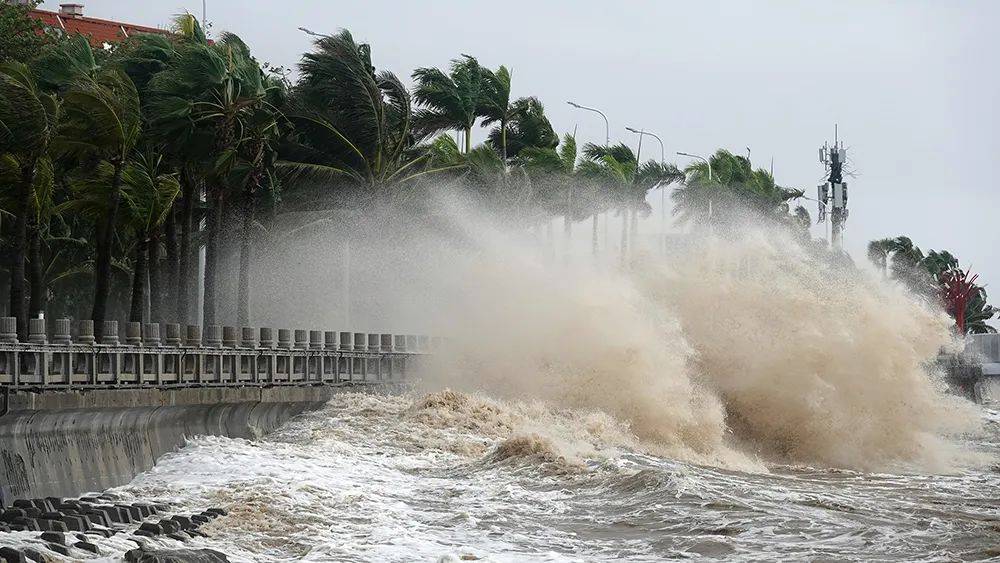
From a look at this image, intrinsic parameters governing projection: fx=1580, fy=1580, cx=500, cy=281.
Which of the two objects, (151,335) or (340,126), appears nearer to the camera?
(151,335)

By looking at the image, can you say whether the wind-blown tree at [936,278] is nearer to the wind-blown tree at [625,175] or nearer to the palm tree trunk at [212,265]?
the wind-blown tree at [625,175]

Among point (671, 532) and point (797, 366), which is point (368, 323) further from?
point (671, 532)

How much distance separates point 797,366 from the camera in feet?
125

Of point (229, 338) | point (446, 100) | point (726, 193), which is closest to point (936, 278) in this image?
point (726, 193)

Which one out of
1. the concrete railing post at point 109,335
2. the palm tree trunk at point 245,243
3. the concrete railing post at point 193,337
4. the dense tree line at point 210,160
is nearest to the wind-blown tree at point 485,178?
the dense tree line at point 210,160

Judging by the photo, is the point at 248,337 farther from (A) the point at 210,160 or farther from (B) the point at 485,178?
(B) the point at 485,178

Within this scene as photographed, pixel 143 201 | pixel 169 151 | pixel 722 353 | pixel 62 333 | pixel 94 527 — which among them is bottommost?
pixel 94 527

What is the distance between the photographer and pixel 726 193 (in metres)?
83.1

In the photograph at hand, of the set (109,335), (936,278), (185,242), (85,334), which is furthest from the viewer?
(936,278)

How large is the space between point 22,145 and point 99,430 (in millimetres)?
8581

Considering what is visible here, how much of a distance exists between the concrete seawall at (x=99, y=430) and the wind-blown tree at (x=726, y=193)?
179 ft

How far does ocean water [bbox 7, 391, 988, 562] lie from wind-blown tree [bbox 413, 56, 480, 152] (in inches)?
1132

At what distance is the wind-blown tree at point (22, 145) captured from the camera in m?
27.8

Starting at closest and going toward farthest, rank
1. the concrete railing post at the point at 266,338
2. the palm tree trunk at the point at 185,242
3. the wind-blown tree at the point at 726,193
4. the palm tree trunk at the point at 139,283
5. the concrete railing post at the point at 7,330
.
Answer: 1. the concrete railing post at the point at 7,330
2. the concrete railing post at the point at 266,338
3. the palm tree trunk at the point at 139,283
4. the palm tree trunk at the point at 185,242
5. the wind-blown tree at the point at 726,193
